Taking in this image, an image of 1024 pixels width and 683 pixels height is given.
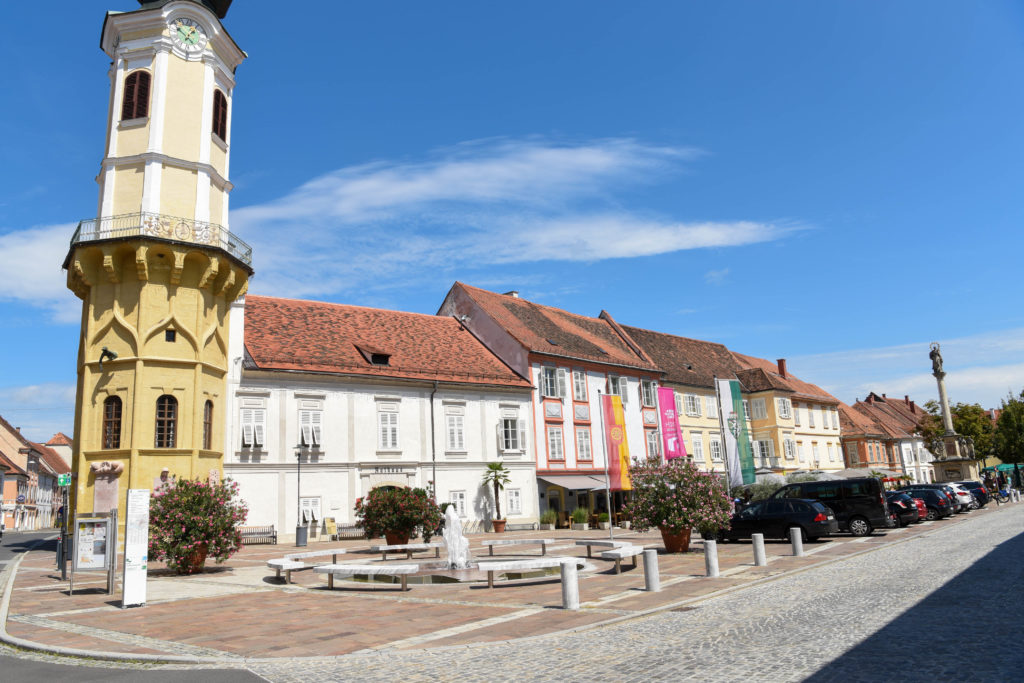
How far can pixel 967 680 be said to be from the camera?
6.48 metres

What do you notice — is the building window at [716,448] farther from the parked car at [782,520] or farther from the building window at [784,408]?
the parked car at [782,520]

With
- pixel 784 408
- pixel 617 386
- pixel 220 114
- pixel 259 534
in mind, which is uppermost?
pixel 220 114

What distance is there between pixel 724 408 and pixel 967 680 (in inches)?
1619

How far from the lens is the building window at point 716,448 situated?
172 ft

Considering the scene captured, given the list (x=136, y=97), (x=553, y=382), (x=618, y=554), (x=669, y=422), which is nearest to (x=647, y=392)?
(x=669, y=422)

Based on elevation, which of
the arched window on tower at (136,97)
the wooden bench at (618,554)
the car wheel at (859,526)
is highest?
the arched window on tower at (136,97)

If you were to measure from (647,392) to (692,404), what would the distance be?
6018 mm

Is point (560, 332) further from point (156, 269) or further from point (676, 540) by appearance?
point (676, 540)

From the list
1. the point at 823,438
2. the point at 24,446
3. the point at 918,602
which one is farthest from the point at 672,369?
the point at 24,446

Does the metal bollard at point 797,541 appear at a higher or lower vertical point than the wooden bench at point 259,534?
lower

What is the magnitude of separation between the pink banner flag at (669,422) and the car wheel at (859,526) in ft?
71.2

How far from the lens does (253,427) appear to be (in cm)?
3170

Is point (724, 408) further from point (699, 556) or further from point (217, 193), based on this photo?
point (217, 193)

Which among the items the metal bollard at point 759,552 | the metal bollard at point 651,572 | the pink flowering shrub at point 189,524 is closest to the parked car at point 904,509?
the metal bollard at point 759,552
